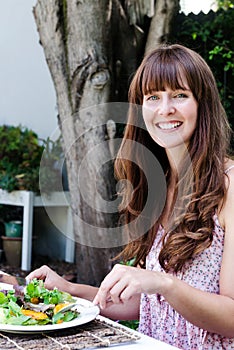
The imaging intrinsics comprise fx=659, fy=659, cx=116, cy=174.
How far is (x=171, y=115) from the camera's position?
1.60 metres

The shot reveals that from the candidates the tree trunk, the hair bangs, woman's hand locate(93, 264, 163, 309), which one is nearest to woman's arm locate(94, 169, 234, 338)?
woman's hand locate(93, 264, 163, 309)

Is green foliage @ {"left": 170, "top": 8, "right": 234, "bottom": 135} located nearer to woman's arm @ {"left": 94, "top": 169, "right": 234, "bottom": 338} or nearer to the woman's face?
the woman's face

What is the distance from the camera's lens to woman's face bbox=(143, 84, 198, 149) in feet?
5.24

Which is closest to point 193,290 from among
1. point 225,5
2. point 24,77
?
point 24,77

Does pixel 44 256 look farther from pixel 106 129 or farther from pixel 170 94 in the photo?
pixel 170 94

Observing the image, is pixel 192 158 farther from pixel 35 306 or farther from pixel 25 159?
pixel 25 159

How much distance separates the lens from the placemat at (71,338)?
1.22 metres

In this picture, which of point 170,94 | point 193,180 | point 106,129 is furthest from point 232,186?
point 106,129

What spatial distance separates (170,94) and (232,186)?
268 mm

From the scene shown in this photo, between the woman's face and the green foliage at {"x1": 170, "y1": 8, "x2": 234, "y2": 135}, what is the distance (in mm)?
2466

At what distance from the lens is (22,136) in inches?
197

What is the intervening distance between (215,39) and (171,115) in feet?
8.80

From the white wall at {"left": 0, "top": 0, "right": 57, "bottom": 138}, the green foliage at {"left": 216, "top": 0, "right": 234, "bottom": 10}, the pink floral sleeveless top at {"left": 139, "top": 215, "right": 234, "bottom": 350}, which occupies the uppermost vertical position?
the green foliage at {"left": 216, "top": 0, "right": 234, "bottom": 10}

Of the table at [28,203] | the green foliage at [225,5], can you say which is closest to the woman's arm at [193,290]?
the table at [28,203]
